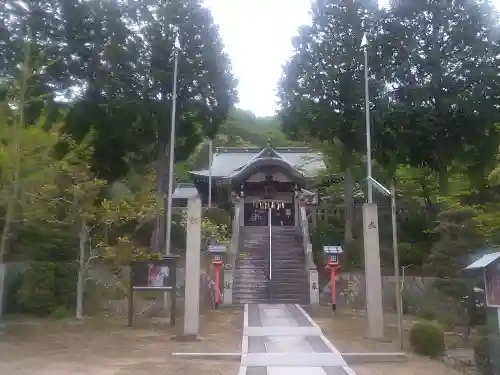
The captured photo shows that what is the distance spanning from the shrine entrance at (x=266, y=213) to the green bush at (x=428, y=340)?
62.6 feet

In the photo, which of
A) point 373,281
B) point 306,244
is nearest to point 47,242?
point 373,281

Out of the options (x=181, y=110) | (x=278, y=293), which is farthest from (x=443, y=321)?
(x=181, y=110)

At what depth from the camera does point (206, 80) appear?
2181 cm

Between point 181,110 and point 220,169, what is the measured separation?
490 inches

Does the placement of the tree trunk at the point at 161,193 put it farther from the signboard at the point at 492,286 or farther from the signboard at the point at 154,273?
the signboard at the point at 492,286

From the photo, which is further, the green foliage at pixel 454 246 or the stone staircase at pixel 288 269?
the stone staircase at pixel 288 269

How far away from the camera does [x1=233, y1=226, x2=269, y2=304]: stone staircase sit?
1928 centimetres

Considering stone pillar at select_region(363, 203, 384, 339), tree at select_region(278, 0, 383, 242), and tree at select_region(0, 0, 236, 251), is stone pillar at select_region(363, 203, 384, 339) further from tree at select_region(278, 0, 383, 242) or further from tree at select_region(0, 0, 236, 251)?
tree at select_region(0, 0, 236, 251)

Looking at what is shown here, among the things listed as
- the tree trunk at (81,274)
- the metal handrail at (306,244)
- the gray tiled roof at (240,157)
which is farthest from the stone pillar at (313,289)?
the gray tiled roof at (240,157)

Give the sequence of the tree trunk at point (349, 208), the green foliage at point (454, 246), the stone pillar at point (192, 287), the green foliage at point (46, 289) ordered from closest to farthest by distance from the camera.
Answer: the stone pillar at point (192, 287), the green foliage at point (454, 246), the green foliage at point (46, 289), the tree trunk at point (349, 208)

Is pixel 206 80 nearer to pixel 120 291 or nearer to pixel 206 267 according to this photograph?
pixel 206 267

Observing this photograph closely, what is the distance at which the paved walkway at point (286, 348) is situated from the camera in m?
8.22

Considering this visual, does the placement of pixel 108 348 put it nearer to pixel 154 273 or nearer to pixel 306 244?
pixel 154 273

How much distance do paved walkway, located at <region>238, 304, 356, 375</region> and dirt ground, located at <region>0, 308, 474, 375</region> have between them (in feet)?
1.13
